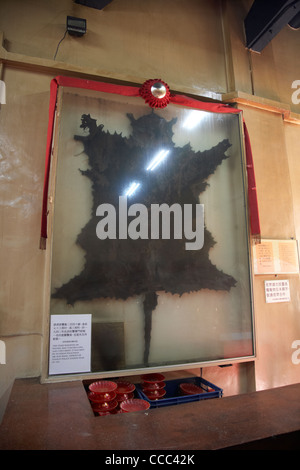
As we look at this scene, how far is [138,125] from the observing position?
218 cm

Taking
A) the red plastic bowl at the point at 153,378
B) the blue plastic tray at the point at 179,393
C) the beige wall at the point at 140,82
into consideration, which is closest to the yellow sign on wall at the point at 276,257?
the beige wall at the point at 140,82

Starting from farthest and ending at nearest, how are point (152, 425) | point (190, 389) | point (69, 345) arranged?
point (190, 389)
point (69, 345)
point (152, 425)

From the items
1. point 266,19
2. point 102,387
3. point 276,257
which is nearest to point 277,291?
point 276,257

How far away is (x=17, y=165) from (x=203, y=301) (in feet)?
5.62

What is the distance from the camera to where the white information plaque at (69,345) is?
169 centimetres

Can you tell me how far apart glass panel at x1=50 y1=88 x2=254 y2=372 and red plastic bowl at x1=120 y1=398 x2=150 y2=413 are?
0.25 metres

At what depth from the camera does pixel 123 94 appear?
6.98 ft

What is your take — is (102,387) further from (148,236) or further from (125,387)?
(148,236)

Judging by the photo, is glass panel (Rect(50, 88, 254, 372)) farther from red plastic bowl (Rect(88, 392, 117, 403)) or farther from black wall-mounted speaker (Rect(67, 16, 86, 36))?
black wall-mounted speaker (Rect(67, 16, 86, 36))

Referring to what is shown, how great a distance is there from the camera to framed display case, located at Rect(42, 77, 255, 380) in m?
1.84

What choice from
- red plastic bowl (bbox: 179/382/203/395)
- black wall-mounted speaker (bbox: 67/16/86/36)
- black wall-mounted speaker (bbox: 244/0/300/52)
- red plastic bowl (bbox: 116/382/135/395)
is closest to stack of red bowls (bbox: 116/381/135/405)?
red plastic bowl (bbox: 116/382/135/395)

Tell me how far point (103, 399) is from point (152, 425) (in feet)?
1.75

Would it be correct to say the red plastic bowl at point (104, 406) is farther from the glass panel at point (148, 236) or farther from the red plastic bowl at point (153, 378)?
the red plastic bowl at point (153, 378)
